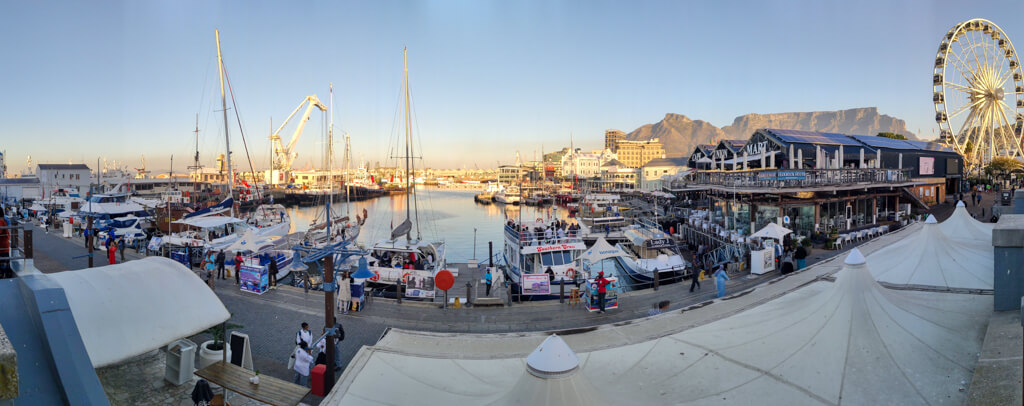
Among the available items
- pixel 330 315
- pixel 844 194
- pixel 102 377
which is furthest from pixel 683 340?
pixel 844 194

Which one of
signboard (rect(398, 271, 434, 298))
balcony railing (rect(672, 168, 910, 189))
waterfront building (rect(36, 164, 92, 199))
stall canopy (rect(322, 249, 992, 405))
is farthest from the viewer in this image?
waterfront building (rect(36, 164, 92, 199))

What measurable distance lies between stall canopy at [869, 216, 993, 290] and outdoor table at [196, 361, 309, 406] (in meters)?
12.1

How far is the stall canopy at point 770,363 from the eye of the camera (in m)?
5.09

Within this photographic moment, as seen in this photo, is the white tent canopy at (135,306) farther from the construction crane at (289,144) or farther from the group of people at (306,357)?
the construction crane at (289,144)

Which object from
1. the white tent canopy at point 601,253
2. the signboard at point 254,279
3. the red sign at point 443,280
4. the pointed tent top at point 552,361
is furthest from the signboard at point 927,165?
the signboard at point 254,279

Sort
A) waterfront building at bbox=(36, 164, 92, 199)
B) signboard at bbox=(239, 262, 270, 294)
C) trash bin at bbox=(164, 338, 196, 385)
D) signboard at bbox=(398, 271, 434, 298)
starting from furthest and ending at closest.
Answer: waterfront building at bbox=(36, 164, 92, 199), signboard at bbox=(239, 262, 270, 294), signboard at bbox=(398, 271, 434, 298), trash bin at bbox=(164, 338, 196, 385)

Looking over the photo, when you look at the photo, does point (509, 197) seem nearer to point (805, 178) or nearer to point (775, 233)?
point (805, 178)

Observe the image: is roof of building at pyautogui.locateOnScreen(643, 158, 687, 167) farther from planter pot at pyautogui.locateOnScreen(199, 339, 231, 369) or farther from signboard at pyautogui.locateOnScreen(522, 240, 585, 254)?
planter pot at pyautogui.locateOnScreen(199, 339, 231, 369)

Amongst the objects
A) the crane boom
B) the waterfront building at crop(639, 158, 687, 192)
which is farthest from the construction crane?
the waterfront building at crop(639, 158, 687, 192)

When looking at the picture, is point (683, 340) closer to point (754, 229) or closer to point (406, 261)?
point (406, 261)

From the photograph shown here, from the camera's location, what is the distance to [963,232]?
13.5 metres

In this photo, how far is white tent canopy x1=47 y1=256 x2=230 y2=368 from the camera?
6.50 metres

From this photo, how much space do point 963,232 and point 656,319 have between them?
10597 mm

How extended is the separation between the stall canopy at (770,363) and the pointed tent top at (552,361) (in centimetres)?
7
